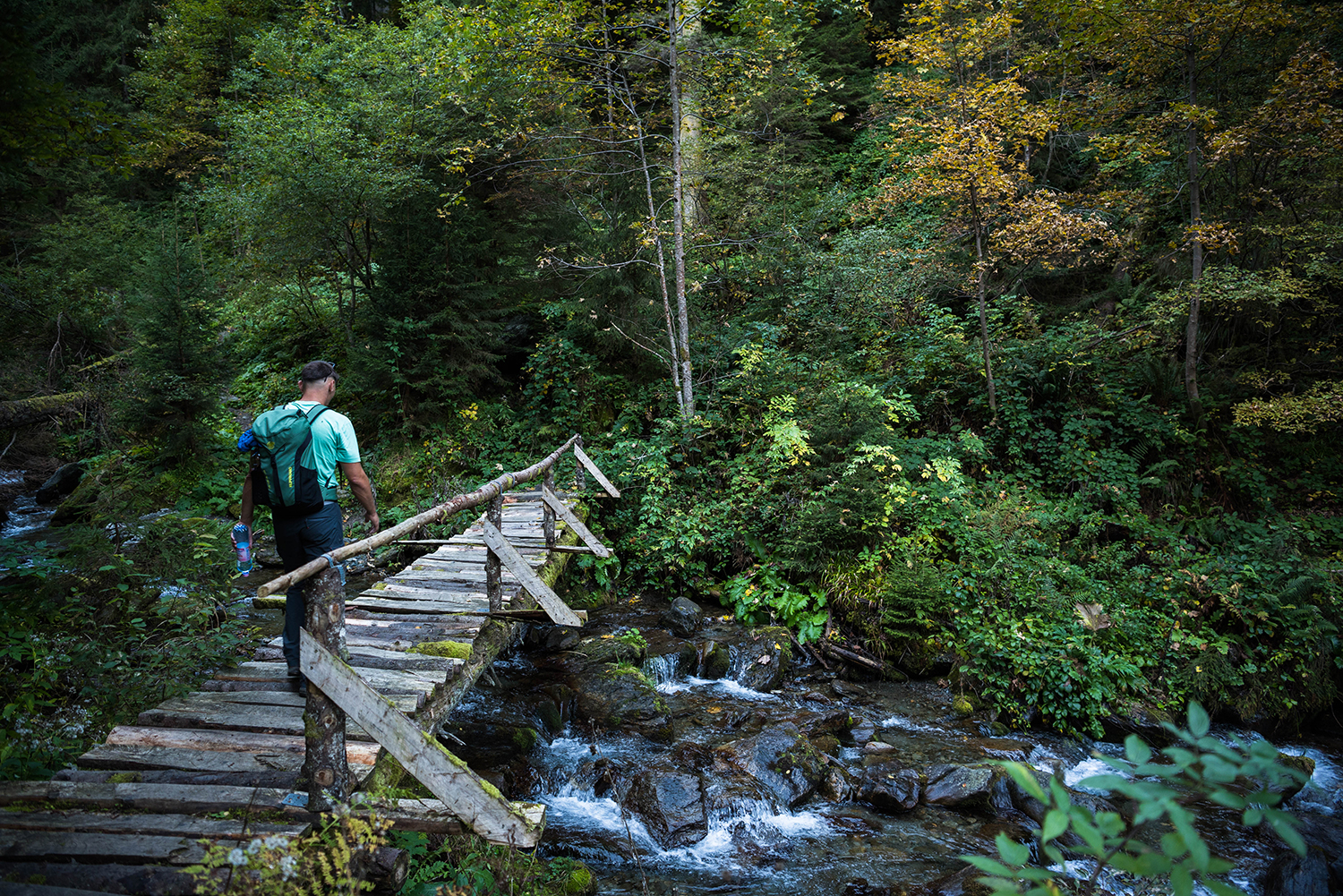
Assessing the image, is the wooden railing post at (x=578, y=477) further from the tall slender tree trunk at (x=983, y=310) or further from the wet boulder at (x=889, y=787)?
the tall slender tree trunk at (x=983, y=310)

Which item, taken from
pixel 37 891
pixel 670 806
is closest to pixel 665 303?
pixel 670 806

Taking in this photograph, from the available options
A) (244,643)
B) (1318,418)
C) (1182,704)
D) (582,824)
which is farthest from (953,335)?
(244,643)

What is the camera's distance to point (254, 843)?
10.1 feet

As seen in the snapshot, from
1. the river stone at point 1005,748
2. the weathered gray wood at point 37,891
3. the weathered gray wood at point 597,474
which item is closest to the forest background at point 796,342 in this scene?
the river stone at point 1005,748

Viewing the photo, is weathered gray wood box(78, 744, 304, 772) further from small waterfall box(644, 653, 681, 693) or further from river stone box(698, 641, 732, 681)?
river stone box(698, 641, 732, 681)

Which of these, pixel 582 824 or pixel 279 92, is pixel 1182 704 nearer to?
pixel 582 824

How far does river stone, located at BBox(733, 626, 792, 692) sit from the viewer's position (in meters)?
8.25

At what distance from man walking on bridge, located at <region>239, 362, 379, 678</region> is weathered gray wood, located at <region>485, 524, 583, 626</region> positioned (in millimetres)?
1296

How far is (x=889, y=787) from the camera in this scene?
627cm

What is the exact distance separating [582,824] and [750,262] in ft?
36.4

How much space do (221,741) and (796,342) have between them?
1102 centimetres

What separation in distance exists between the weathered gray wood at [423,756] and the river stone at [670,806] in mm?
2657

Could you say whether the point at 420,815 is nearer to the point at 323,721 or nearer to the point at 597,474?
the point at 323,721

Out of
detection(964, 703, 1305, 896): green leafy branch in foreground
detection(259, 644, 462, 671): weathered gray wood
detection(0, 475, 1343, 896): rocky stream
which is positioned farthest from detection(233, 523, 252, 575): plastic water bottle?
detection(964, 703, 1305, 896): green leafy branch in foreground
